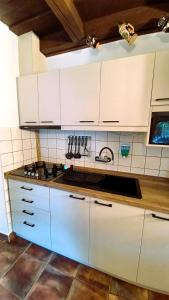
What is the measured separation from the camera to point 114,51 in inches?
61.7

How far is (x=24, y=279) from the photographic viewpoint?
1.39 m

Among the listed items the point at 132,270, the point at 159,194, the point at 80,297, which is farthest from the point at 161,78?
the point at 80,297

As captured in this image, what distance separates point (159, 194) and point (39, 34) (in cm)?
210

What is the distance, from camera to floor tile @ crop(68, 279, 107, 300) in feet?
4.08

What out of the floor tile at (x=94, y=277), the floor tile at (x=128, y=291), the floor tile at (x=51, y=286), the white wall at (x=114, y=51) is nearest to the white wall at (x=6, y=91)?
the white wall at (x=114, y=51)

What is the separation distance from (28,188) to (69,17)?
1668 millimetres

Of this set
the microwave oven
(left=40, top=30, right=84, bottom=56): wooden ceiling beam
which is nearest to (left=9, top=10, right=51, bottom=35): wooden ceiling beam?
(left=40, top=30, right=84, bottom=56): wooden ceiling beam

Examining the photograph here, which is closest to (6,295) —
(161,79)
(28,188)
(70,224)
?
(70,224)

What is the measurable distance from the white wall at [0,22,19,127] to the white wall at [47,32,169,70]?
415 millimetres

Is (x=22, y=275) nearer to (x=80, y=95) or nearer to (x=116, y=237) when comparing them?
(x=116, y=237)

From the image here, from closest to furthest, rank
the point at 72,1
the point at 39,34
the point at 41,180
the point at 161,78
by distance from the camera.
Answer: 1. the point at 161,78
2. the point at 72,1
3. the point at 41,180
4. the point at 39,34

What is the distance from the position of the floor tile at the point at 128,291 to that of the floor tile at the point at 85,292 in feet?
0.36

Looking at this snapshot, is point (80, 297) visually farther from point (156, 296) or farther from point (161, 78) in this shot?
point (161, 78)

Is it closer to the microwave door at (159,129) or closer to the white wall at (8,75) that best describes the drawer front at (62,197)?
the microwave door at (159,129)
